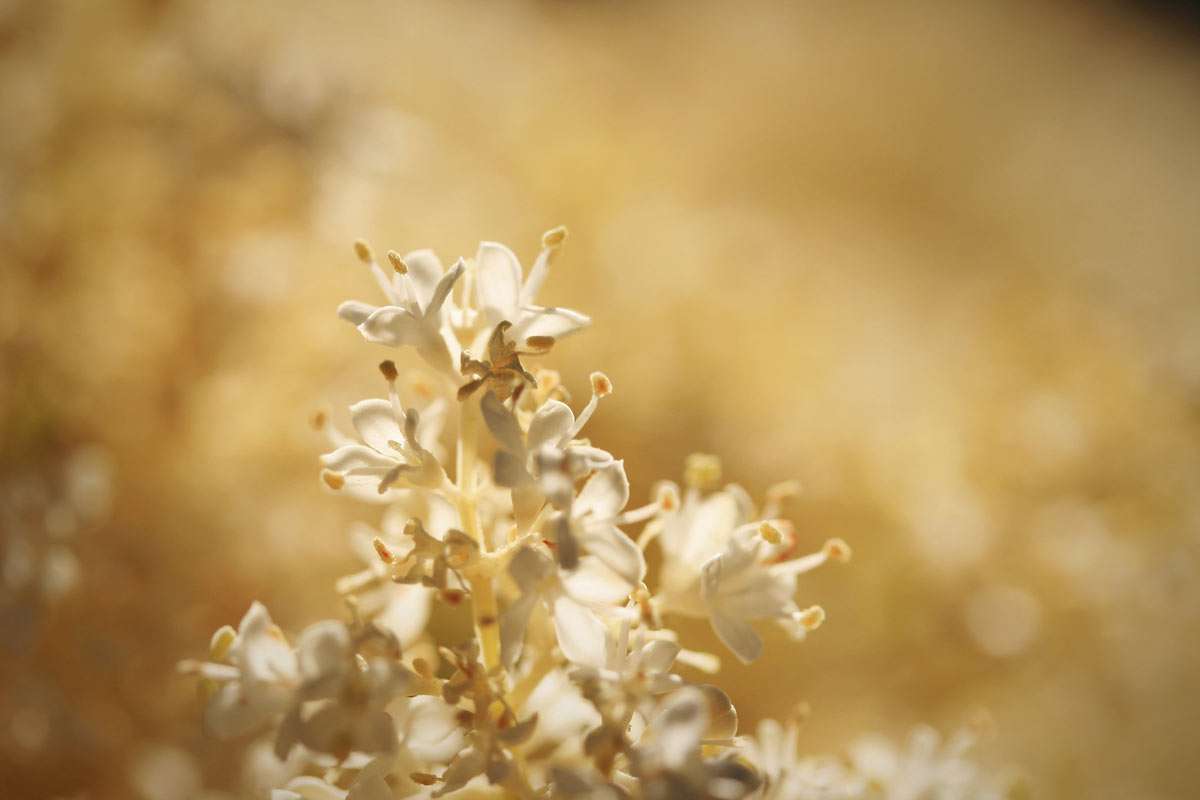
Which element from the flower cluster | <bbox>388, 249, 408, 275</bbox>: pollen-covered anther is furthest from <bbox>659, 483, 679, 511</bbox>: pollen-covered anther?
<bbox>388, 249, 408, 275</bbox>: pollen-covered anther

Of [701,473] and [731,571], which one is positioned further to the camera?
[701,473]

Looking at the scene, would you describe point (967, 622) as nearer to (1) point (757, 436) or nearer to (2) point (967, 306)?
(1) point (757, 436)

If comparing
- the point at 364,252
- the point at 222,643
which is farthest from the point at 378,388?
the point at 222,643

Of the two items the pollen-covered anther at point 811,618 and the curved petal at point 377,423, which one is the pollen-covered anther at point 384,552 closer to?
the curved petal at point 377,423

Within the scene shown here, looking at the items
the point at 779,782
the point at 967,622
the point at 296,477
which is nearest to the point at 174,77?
the point at 296,477

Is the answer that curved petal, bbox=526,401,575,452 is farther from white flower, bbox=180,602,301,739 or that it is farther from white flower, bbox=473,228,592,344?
white flower, bbox=180,602,301,739

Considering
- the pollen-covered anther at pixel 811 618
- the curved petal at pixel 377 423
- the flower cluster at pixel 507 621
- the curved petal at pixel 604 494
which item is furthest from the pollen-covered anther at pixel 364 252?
the pollen-covered anther at pixel 811 618

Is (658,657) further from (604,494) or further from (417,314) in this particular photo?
(417,314)
